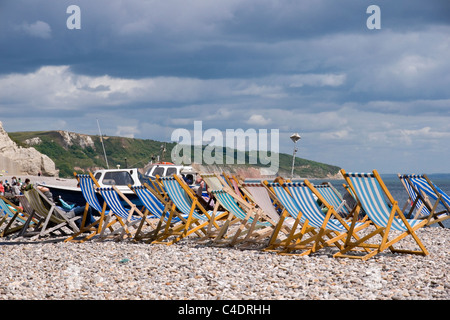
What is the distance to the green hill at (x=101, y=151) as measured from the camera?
126 meters

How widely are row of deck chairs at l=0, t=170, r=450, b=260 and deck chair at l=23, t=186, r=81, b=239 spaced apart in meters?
0.02

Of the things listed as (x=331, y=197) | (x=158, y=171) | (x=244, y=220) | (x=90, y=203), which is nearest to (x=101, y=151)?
(x=158, y=171)

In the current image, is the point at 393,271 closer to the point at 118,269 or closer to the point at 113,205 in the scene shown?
the point at 118,269

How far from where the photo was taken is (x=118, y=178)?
1723 cm

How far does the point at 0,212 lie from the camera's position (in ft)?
42.8

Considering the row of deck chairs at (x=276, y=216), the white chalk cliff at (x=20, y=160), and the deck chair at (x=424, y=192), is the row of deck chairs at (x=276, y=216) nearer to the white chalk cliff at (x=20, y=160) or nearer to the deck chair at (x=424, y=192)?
the deck chair at (x=424, y=192)

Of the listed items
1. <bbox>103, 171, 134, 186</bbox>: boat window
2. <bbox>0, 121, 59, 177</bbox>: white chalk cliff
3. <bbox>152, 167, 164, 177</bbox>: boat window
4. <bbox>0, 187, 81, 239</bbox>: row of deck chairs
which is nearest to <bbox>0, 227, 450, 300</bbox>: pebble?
<bbox>0, 187, 81, 239</bbox>: row of deck chairs

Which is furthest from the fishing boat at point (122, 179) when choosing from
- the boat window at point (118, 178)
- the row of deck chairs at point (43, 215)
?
the row of deck chairs at point (43, 215)

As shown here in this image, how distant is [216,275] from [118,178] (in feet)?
38.2

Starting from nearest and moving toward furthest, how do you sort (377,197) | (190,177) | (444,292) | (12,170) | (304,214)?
(444,292) < (377,197) < (304,214) < (190,177) < (12,170)

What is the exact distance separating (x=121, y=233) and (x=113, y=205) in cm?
45

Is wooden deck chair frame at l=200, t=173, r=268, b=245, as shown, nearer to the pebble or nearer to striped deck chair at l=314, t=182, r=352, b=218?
the pebble

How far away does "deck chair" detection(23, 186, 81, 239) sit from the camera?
9562mm

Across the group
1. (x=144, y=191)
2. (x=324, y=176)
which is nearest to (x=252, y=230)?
(x=144, y=191)
